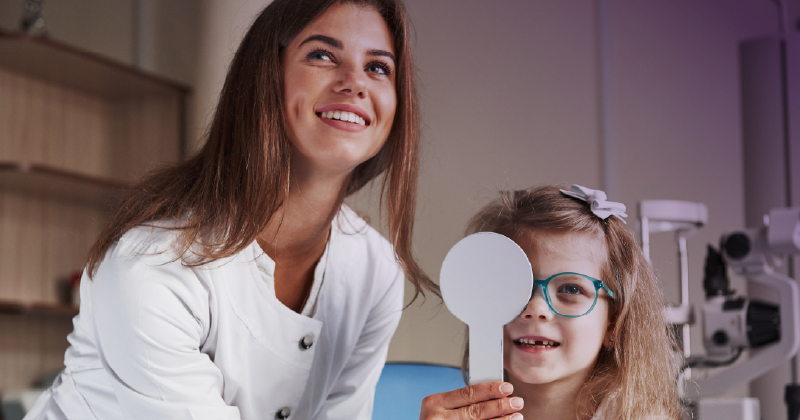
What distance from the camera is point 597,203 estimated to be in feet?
2.91

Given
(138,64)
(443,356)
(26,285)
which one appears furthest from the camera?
(138,64)

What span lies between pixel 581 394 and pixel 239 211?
0.52m

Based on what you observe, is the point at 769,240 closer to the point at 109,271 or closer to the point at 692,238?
the point at 692,238

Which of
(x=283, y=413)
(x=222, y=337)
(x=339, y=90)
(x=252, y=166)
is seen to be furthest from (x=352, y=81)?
(x=283, y=413)

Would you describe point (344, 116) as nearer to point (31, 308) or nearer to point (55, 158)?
point (31, 308)

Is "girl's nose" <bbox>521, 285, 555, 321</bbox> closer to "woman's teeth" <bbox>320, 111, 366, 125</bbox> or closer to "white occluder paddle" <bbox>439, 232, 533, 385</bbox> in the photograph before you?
"white occluder paddle" <bbox>439, 232, 533, 385</bbox>

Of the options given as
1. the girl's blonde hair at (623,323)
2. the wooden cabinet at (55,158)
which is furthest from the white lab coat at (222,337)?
the wooden cabinet at (55,158)

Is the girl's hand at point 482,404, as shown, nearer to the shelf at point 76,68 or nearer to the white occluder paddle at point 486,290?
the white occluder paddle at point 486,290

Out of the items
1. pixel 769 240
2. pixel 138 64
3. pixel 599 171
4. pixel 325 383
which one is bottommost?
pixel 325 383

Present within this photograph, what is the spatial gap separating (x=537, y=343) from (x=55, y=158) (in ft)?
7.68

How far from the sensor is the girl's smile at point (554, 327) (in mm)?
812

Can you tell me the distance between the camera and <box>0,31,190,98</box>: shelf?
2.23 metres

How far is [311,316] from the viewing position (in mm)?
1027

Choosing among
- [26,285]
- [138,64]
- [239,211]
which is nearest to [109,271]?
[239,211]
